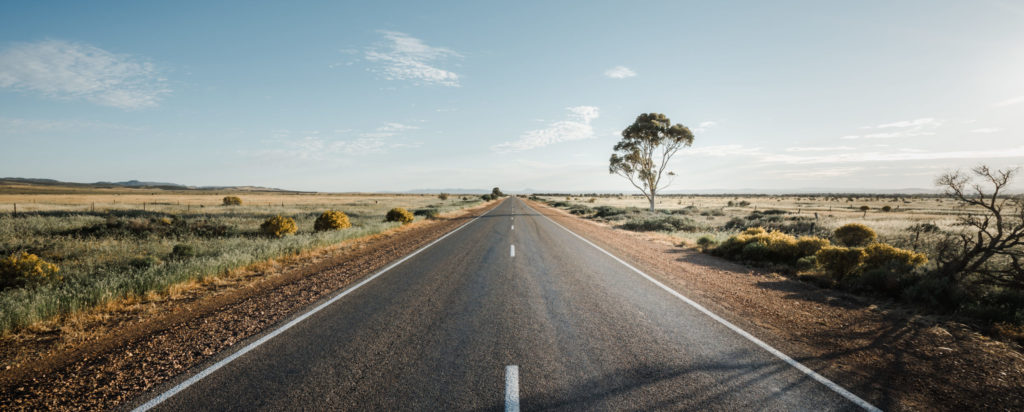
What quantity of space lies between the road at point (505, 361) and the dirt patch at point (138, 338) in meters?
0.64

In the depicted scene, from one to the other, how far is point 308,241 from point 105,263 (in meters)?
4.93

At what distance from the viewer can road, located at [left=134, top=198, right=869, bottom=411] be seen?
3.31 meters

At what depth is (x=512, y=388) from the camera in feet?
11.4

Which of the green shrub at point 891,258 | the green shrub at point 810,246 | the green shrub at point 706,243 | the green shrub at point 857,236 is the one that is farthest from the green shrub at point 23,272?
the green shrub at point 857,236

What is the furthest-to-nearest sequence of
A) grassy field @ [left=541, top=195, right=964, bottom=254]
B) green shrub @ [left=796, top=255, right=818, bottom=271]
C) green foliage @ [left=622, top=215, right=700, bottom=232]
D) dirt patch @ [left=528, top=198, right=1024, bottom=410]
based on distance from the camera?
1. green foliage @ [left=622, top=215, right=700, bottom=232]
2. grassy field @ [left=541, top=195, right=964, bottom=254]
3. green shrub @ [left=796, top=255, right=818, bottom=271]
4. dirt patch @ [left=528, top=198, right=1024, bottom=410]

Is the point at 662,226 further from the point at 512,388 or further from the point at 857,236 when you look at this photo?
the point at 512,388

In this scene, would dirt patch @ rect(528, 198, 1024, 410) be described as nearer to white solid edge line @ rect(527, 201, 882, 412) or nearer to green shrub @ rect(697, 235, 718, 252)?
white solid edge line @ rect(527, 201, 882, 412)

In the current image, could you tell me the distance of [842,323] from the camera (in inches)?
220

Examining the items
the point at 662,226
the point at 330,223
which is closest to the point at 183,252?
the point at 330,223

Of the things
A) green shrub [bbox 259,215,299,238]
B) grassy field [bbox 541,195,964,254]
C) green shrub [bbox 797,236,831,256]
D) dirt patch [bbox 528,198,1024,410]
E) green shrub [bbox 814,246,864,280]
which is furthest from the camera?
grassy field [bbox 541,195,964,254]

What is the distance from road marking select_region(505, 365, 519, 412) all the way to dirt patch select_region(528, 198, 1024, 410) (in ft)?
10.2

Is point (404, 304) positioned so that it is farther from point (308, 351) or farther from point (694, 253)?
point (694, 253)

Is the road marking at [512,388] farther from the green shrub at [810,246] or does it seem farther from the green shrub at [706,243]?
the green shrub at [706,243]

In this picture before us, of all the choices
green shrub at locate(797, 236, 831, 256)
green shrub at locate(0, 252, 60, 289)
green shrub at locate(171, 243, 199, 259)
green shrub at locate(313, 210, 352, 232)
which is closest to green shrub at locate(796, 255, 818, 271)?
green shrub at locate(797, 236, 831, 256)
